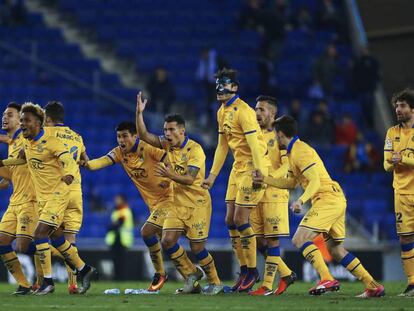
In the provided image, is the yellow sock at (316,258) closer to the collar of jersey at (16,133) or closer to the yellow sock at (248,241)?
the yellow sock at (248,241)

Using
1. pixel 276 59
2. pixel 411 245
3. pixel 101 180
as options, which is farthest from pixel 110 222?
pixel 411 245

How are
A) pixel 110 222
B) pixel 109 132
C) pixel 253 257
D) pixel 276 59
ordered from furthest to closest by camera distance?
pixel 276 59 → pixel 109 132 → pixel 110 222 → pixel 253 257

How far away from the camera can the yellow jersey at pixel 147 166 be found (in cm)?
1739

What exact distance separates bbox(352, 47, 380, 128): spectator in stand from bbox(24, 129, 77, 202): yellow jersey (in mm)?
13855

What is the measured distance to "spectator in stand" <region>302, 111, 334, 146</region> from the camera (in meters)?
27.8

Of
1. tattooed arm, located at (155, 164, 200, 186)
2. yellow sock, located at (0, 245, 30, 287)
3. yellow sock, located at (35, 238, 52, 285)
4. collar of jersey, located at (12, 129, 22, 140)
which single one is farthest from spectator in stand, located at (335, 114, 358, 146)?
yellow sock, located at (35, 238, 52, 285)

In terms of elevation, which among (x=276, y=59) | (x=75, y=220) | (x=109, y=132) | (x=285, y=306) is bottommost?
(x=285, y=306)

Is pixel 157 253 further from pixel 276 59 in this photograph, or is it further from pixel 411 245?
pixel 276 59

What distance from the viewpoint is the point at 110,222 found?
26.2 meters

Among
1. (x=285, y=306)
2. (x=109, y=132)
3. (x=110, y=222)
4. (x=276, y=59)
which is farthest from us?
(x=276, y=59)

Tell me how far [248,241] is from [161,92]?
1204 cm

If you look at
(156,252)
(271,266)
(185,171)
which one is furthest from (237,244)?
(185,171)

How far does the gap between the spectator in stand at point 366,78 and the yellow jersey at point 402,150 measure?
12882 millimetres

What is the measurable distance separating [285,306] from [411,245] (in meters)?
2.73
